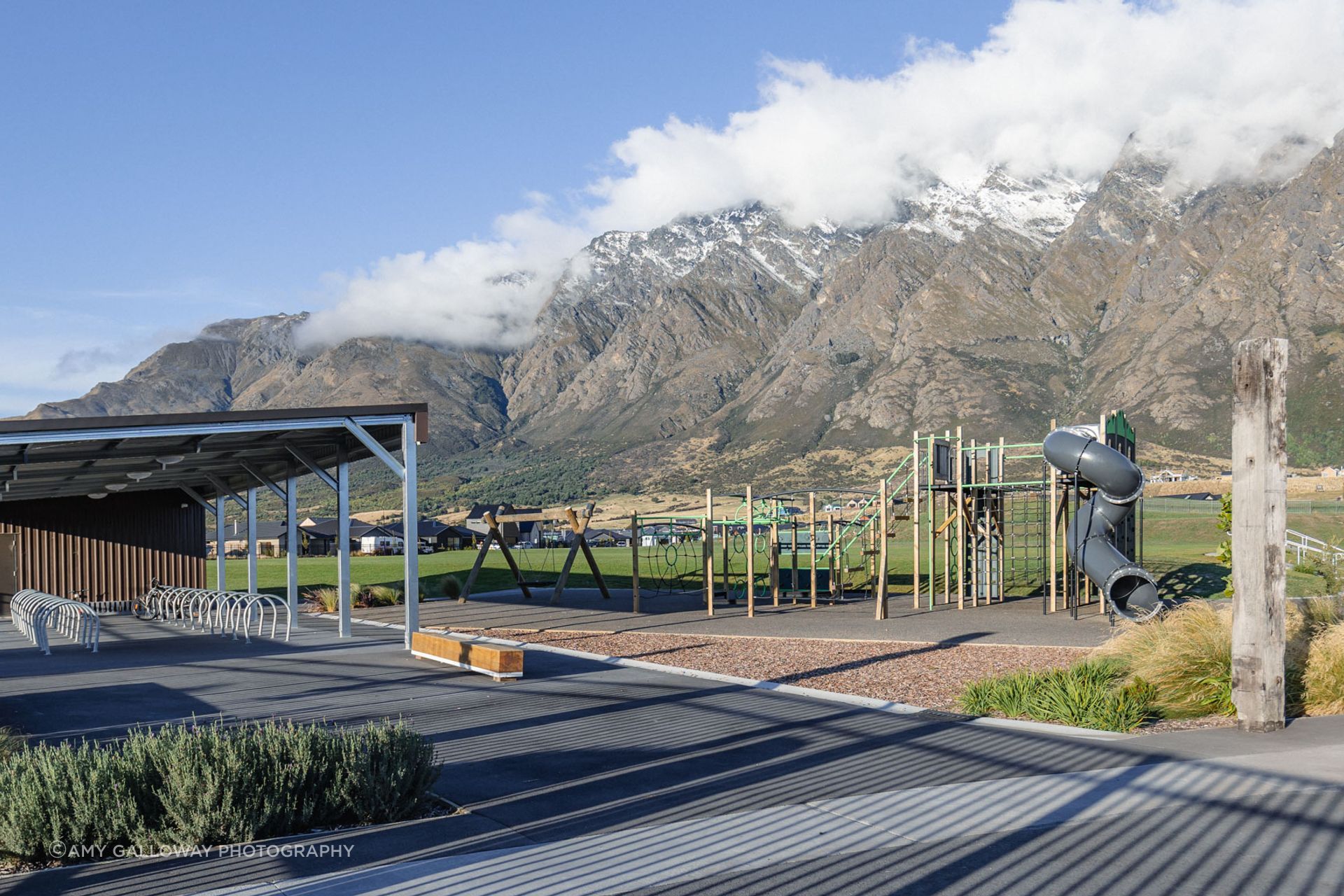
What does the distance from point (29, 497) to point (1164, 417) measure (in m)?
104

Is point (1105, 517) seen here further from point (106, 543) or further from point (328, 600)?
point (106, 543)

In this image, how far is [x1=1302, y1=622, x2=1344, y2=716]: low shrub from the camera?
9836mm

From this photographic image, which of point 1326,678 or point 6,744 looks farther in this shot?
point 1326,678

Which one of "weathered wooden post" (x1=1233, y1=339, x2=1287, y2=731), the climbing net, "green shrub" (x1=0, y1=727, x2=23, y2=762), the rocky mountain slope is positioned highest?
the rocky mountain slope

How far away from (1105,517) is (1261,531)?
475 inches

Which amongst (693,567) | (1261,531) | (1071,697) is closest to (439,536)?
(693,567)

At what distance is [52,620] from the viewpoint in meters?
23.1

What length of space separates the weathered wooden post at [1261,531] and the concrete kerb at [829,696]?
110 cm

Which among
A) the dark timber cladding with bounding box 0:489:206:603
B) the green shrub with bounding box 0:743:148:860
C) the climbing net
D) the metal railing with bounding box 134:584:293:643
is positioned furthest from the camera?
the climbing net

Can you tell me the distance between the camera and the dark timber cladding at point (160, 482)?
15.8 m

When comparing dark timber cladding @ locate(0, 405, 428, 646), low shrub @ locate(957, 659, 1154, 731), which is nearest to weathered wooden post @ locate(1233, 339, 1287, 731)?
low shrub @ locate(957, 659, 1154, 731)

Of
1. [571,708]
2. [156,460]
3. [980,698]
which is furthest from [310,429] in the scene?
[980,698]

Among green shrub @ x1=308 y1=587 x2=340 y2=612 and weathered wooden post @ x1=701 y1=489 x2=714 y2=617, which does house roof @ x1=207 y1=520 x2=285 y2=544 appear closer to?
green shrub @ x1=308 y1=587 x2=340 y2=612

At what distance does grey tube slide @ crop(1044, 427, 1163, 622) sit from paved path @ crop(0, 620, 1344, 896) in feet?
33.7
